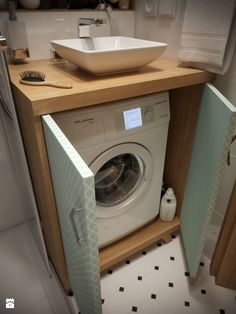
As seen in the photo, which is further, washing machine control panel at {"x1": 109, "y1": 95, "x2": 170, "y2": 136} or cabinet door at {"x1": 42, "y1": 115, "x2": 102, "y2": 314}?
washing machine control panel at {"x1": 109, "y1": 95, "x2": 170, "y2": 136}

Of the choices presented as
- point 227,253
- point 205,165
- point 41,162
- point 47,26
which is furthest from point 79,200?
point 47,26

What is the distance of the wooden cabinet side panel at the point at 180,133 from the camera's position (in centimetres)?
117

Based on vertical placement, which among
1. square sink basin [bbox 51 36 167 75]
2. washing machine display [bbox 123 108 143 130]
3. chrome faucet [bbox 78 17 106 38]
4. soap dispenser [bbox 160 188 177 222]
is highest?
chrome faucet [bbox 78 17 106 38]

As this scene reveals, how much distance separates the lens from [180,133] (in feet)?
4.23

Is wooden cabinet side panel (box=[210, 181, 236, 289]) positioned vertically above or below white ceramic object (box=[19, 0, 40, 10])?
below

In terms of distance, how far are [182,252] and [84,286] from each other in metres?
0.81

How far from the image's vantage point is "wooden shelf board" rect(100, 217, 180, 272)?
1.25 meters

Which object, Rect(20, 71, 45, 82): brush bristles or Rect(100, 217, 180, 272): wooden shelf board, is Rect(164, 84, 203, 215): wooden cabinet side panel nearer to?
Rect(100, 217, 180, 272): wooden shelf board

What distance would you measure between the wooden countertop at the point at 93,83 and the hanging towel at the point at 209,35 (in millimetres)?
56

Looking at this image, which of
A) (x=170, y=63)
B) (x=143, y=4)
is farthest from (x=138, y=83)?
(x=143, y=4)

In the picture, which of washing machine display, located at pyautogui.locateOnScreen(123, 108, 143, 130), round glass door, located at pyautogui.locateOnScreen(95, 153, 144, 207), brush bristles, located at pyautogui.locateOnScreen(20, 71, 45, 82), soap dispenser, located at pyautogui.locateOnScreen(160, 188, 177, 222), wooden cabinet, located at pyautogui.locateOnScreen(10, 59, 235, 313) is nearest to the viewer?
wooden cabinet, located at pyautogui.locateOnScreen(10, 59, 235, 313)

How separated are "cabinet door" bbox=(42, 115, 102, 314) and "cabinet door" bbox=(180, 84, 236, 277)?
21.1 inches

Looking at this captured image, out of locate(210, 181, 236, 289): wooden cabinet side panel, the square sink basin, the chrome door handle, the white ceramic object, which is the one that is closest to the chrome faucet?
the square sink basin

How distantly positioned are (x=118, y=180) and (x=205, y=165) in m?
0.46
